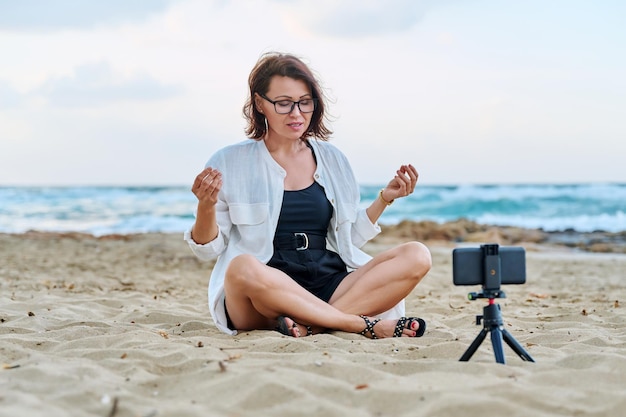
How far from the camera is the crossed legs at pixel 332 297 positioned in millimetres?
3564

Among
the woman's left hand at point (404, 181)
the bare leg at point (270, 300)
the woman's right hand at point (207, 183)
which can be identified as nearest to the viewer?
the woman's right hand at point (207, 183)

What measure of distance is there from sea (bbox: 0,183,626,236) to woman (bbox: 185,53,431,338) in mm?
13492

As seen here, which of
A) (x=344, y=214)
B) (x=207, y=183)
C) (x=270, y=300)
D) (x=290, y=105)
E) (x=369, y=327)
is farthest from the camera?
(x=344, y=214)

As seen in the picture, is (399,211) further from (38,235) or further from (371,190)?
(38,235)

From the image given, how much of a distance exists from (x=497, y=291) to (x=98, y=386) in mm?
1523

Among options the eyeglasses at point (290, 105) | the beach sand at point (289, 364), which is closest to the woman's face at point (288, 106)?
the eyeglasses at point (290, 105)

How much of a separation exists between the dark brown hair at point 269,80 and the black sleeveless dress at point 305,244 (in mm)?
436

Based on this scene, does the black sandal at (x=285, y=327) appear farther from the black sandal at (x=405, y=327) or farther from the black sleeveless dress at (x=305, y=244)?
the black sandal at (x=405, y=327)

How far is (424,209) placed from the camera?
23906 mm

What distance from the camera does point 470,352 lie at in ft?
9.50

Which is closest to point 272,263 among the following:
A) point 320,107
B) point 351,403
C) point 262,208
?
point 262,208

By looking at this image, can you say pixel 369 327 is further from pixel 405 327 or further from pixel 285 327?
pixel 285 327

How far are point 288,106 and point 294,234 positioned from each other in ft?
2.31

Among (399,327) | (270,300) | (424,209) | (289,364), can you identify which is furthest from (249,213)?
(424,209)
